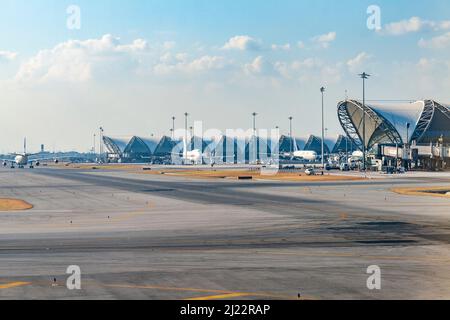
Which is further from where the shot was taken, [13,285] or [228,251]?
[228,251]

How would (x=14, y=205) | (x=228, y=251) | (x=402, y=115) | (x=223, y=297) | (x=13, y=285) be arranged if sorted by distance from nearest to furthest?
(x=223, y=297) → (x=13, y=285) → (x=228, y=251) → (x=14, y=205) → (x=402, y=115)

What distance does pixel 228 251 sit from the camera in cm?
2914

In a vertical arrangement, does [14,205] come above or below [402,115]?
below

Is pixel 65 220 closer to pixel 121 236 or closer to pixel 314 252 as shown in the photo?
pixel 121 236

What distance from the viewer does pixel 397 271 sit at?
78.1 ft

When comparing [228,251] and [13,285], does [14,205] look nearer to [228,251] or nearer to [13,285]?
[228,251]

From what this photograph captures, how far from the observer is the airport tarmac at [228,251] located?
816 inches

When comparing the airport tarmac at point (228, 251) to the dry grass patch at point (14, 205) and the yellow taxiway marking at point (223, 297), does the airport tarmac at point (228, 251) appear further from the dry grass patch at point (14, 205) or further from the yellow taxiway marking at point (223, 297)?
the dry grass patch at point (14, 205)

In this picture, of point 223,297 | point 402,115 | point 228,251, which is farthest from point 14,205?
point 402,115

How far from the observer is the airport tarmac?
68.0 ft

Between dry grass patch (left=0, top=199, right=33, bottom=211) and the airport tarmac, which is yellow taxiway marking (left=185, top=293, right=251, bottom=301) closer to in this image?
the airport tarmac

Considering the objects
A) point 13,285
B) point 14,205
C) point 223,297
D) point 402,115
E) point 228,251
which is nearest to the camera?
point 223,297

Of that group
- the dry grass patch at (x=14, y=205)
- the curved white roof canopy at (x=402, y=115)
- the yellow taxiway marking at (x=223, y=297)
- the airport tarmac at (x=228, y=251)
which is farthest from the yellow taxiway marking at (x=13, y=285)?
the curved white roof canopy at (x=402, y=115)
